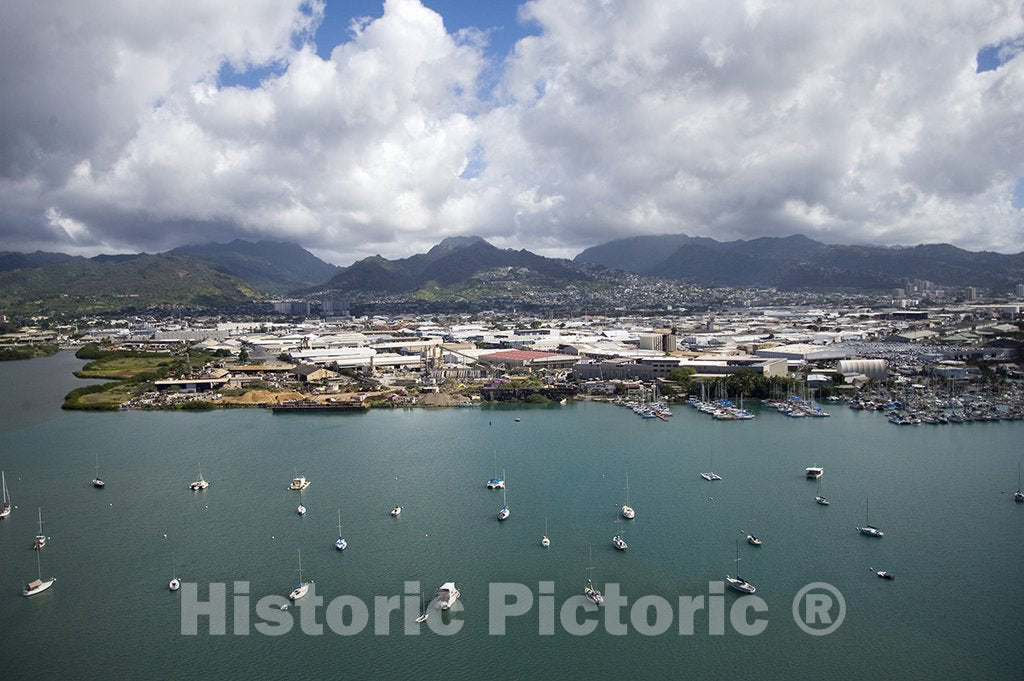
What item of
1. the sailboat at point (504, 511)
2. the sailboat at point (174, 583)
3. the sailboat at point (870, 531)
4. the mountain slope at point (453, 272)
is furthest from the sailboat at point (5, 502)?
the mountain slope at point (453, 272)

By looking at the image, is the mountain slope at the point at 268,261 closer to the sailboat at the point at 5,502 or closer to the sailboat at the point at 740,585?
the sailboat at the point at 5,502

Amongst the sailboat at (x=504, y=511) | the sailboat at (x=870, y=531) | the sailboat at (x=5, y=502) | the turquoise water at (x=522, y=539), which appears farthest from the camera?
the sailboat at (x=5, y=502)

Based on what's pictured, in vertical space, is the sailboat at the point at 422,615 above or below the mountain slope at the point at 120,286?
below

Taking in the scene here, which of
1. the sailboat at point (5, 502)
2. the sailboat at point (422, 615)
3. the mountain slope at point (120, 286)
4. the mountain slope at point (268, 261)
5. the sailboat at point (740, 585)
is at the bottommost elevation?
the sailboat at point (422, 615)

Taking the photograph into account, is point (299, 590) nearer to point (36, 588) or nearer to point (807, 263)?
point (36, 588)

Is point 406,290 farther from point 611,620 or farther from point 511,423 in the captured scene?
point 611,620

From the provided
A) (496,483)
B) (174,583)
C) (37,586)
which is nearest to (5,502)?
(37,586)

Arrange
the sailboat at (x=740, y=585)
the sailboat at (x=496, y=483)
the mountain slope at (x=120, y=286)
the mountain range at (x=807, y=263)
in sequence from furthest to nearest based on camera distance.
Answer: the mountain range at (x=807, y=263) → the mountain slope at (x=120, y=286) → the sailboat at (x=496, y=483) → the sailboat at (x=740, y=585)
